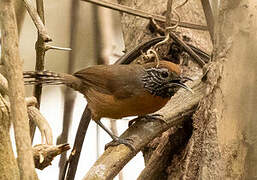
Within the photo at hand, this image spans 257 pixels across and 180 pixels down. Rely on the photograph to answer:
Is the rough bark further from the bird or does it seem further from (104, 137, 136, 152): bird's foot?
(104, 137, 136, 152): bird's foot

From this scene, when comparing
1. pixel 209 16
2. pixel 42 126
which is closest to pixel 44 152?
pixel 42 126

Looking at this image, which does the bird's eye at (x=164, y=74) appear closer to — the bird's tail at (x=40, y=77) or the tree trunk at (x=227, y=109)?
the tree trunk at (x=227, y=109)

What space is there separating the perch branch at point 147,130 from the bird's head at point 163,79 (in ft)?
0.13

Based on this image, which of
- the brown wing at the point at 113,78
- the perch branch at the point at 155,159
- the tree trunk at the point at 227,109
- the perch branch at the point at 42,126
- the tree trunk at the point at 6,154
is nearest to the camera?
the tree trunk at the point at 227,109

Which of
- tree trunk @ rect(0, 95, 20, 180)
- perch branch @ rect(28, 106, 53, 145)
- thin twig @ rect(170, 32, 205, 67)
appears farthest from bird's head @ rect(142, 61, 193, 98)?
tree trunk @ rect(0, 95, 20, 180)

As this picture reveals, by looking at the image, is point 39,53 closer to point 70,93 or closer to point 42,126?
point 42,126

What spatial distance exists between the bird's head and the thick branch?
3.84 ft

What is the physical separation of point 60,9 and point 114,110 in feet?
3.48

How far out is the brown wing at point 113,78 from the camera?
2.29 metres

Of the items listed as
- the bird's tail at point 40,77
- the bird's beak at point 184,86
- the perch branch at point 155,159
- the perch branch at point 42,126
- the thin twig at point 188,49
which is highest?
the thin twig at point 188,49

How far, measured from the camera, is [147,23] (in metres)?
2.54

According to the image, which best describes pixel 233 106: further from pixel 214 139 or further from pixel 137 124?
pixel 137 124

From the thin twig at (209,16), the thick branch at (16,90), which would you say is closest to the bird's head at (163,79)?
the thin twig at (209,16)

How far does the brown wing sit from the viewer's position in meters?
2.29
